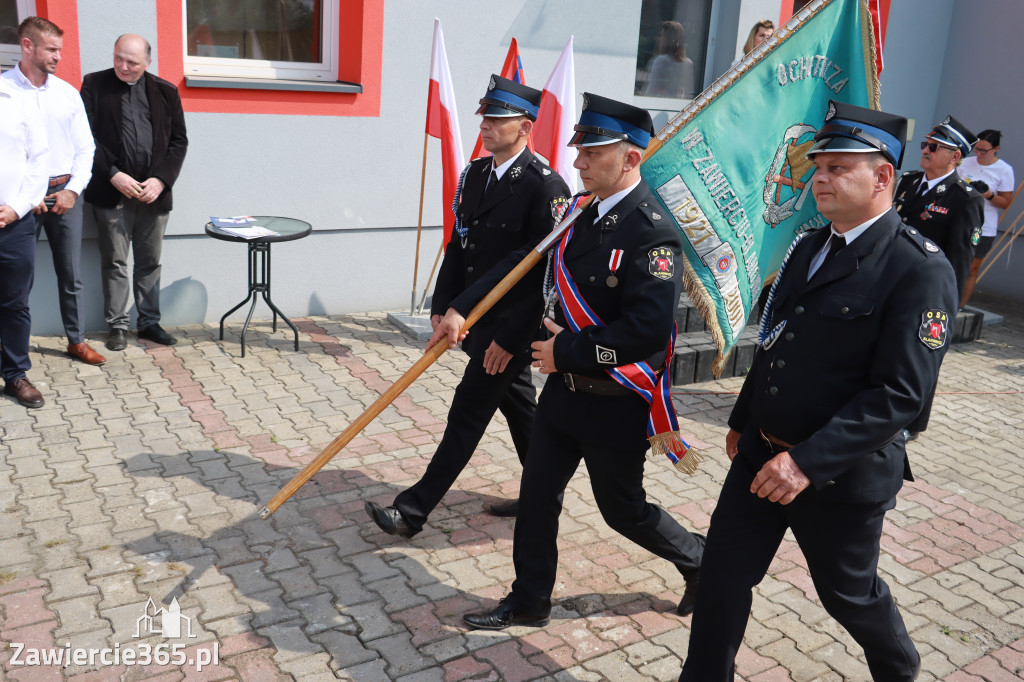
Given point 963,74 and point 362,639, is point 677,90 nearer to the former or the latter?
point 963,74

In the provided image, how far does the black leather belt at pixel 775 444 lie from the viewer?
292 centimetres

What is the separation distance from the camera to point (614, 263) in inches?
132

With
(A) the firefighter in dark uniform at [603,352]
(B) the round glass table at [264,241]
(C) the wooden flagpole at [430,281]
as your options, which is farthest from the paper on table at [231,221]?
(A) the firefighter in dark uniform at [603,352]

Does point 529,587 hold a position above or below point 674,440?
below

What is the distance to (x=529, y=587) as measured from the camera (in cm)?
363

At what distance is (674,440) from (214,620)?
1.94 metres

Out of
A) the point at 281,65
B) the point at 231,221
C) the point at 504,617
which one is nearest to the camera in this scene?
the point at 504,617

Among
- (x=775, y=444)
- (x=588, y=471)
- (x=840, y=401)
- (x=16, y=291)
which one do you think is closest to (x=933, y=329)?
(x=840, y=401)

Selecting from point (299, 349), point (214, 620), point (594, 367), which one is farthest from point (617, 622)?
point (299, 349)

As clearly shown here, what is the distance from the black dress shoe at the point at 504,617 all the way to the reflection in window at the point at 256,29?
5366 millimetres

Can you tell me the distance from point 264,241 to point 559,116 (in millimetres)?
2426

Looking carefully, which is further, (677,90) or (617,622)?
(677,90)

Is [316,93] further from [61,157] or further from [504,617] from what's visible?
[504,617]

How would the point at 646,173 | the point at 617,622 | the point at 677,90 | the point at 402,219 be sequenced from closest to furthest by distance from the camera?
the point at 617,622 → the point at 646,173 → the point at 402,219 → the point at 677,90
